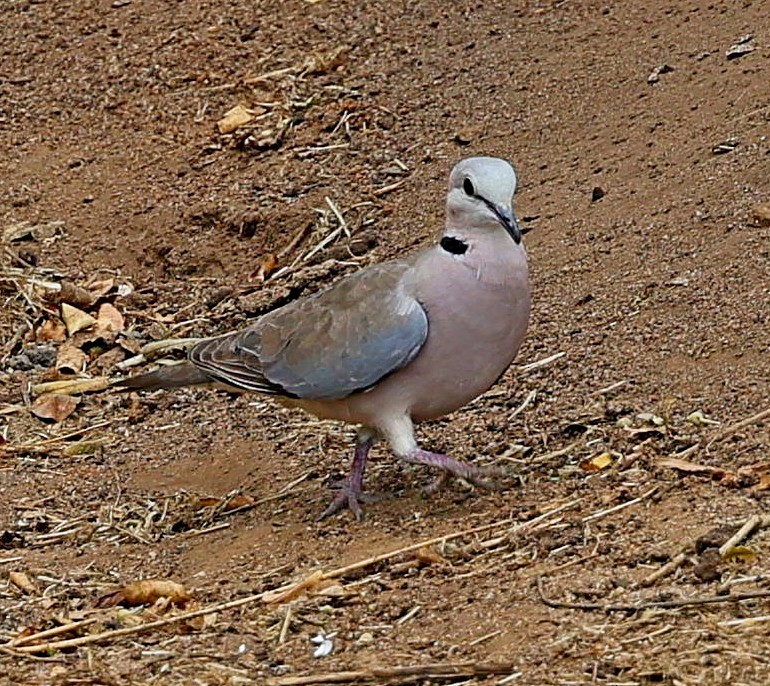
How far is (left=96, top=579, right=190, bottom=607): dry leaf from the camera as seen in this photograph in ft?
14.9

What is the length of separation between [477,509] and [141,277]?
3.17 m

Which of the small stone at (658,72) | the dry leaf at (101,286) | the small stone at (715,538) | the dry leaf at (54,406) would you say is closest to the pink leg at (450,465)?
the small stone at (715,538)

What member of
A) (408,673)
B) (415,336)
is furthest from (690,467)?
(408,673)

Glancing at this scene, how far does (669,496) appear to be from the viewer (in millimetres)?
4664

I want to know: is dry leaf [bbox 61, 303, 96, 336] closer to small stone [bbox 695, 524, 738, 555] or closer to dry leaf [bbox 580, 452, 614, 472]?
dry leaf [bbox 580, 452, 614, 472]

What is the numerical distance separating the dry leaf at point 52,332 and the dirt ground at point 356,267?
2cm

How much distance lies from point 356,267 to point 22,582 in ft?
9.05

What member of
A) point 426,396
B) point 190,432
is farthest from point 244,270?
point 426,396

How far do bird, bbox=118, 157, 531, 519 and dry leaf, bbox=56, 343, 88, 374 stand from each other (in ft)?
5.82

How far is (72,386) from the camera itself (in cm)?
680

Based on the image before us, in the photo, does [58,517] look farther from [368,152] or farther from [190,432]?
[368,152]

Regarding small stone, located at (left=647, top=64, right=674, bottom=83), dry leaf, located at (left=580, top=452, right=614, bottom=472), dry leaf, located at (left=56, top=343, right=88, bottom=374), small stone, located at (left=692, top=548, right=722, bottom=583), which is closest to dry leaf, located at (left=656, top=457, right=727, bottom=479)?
dry leaf, located at (left=580, top=452, right=614, bottom=472)

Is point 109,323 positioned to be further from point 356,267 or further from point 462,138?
point 462,138

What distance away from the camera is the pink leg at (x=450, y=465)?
16.5 ft
